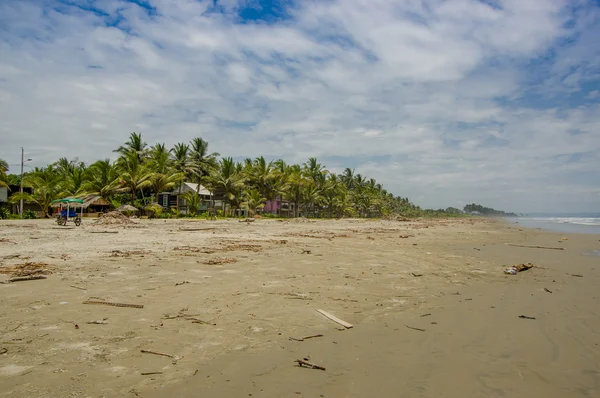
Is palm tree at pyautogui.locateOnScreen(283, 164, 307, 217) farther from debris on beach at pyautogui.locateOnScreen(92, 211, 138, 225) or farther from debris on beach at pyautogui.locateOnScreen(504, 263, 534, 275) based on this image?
debris on beach at pyautogui.locateOnScreen(504, 263, 534, 275)

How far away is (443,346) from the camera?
4.64 m

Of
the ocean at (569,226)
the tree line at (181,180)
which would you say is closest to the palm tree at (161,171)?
the tree line at (181,180)

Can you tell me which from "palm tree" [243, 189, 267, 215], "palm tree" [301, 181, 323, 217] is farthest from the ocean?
"palm tree" [243, 189, 267, 215]

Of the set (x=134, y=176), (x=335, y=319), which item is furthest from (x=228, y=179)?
(x=335, y=319)

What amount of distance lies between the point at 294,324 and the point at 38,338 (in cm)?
331

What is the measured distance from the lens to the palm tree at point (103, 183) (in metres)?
41.4

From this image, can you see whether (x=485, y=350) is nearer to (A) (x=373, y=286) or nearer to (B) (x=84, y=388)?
(A) (x=373, y=286)

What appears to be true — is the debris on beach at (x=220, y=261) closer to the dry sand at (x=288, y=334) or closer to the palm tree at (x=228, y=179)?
the dry sand at (x=288, y=334)

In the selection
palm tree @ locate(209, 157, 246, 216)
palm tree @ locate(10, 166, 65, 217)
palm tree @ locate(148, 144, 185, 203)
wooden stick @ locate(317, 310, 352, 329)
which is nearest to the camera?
wooden stick @ locate(317, 310, 352, 329)

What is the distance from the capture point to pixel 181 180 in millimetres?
51000

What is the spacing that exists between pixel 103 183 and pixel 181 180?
1118 cm

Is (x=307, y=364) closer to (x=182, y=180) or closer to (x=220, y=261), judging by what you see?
(x=220, y=261)

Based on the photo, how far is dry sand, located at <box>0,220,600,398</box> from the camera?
3529mm

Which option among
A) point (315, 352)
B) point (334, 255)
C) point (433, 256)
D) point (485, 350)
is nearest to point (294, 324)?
point (315, 352)
